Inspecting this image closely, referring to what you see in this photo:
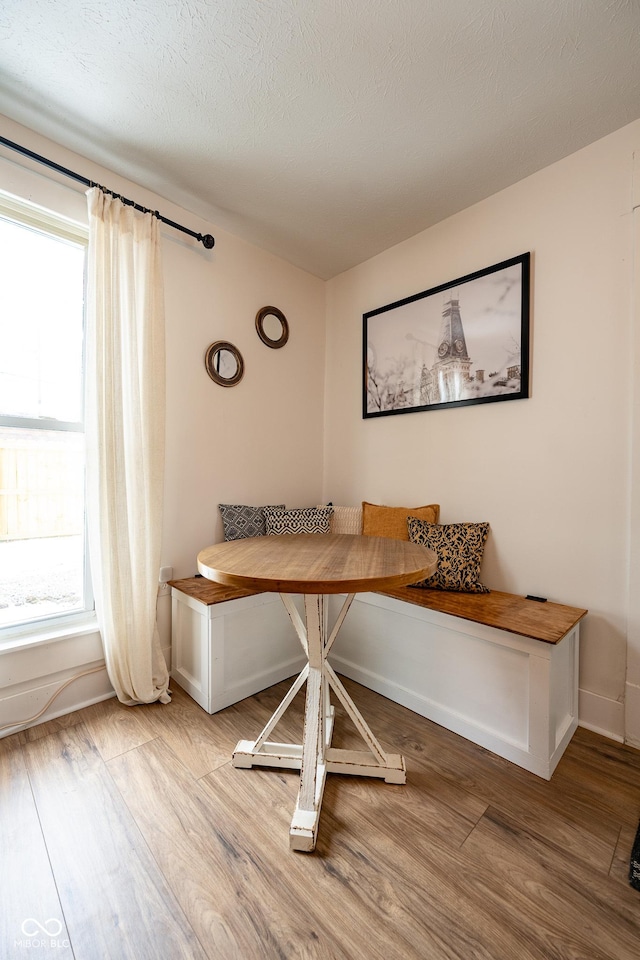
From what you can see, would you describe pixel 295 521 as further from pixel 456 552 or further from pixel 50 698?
pixel 50 698

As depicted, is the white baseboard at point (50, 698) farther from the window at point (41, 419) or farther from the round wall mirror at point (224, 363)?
the round wall mirror at point (224, 363)

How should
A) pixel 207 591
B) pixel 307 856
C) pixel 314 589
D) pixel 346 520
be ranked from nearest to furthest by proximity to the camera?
pixel 314 589, pixel 307 856, pixel 207 591, pixel 346 520

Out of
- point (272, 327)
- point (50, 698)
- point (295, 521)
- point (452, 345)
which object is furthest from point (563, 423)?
point (50, 698)

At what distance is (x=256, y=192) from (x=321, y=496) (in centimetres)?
201

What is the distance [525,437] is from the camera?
2.04 m

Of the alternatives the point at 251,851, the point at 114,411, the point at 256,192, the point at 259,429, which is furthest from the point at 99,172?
the point at 251,851

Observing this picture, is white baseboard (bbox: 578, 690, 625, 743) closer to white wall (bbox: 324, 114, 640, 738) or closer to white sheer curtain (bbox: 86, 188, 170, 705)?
white wall (bbox: 324, 114, 640, 738)

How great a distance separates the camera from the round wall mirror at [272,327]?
8.79 feet

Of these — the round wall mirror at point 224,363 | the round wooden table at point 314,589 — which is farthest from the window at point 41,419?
the round wooden table at point 314,589

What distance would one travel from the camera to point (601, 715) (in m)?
1.78

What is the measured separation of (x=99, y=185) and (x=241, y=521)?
1.85 m

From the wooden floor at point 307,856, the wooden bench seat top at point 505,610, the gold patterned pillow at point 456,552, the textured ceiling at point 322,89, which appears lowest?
the wooden floor at point 307,856

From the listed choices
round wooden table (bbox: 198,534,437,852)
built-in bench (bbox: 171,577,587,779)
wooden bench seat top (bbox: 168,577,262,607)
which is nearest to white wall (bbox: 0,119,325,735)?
wooden bench seat top (bbox: 168,577,262,607)

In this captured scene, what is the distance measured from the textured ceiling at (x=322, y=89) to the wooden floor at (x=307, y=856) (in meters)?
2.66
